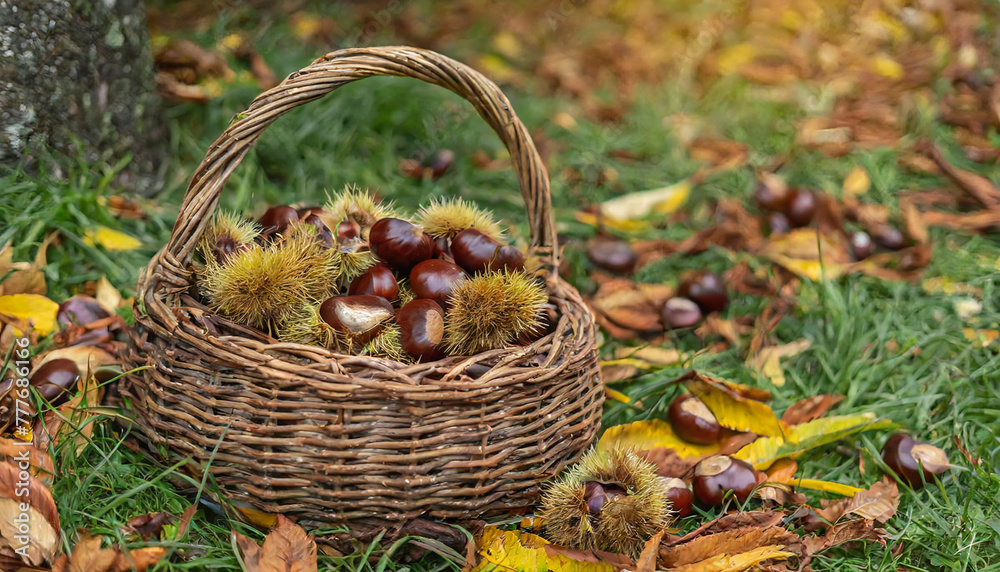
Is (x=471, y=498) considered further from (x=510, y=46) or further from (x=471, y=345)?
(x=510, y=46)

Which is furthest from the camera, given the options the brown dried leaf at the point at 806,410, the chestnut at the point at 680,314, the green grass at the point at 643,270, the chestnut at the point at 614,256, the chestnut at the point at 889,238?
the chestnut at the point at 889,238

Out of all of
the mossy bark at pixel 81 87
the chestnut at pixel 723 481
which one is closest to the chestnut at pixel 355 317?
A: the chestnut at pixel 723 481

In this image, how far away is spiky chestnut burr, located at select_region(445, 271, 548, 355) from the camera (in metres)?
1.38

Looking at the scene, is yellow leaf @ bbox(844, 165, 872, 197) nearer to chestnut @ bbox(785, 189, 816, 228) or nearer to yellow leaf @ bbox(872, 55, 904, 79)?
chestnut @ bbox(785, 189, 816, 228)

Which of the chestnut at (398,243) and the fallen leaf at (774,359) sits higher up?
the chestnut at (398,243)

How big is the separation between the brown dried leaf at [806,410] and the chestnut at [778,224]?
36.5 inches

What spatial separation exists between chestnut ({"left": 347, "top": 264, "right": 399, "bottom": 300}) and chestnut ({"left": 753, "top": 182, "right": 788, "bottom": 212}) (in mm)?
1734

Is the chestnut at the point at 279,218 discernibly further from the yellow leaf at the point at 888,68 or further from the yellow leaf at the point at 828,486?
the yellow leaf at the point at 888,68

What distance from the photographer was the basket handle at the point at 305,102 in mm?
1405

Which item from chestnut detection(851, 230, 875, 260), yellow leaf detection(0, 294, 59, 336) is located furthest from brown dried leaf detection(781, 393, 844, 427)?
yellow leaf detection(0, 294, 59, 336)

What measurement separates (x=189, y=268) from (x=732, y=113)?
3.10 metres

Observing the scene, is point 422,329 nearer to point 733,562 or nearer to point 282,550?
point 282,550

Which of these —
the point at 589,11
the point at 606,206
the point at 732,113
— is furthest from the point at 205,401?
the point at 589,11

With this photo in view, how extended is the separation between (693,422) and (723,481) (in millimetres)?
179
